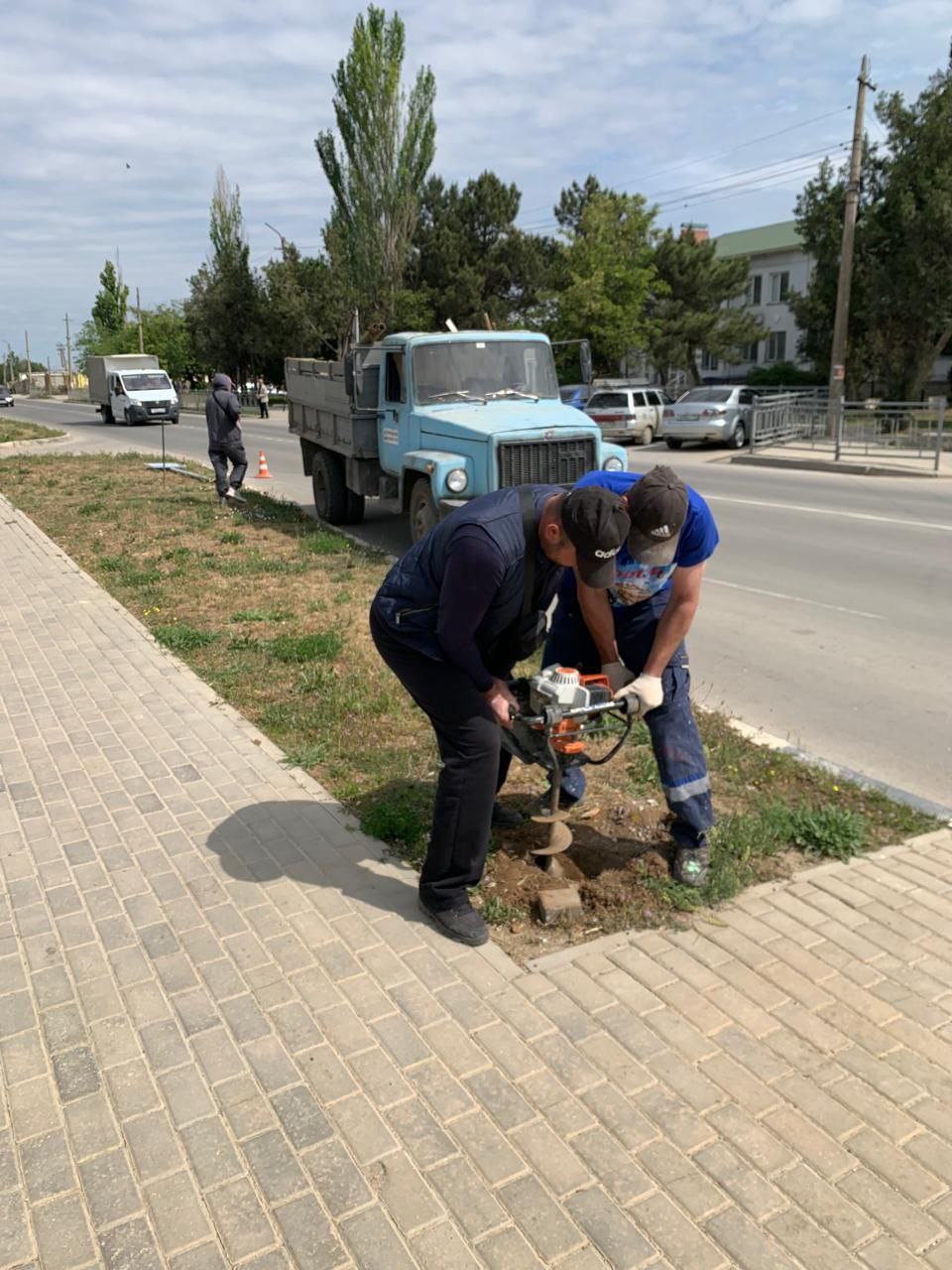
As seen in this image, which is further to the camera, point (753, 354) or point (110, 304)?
point (110, 304)

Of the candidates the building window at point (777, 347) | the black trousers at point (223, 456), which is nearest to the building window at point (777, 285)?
the building window at point (777, 347)

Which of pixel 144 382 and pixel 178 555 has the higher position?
pixel 144 382

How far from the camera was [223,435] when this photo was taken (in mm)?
13578

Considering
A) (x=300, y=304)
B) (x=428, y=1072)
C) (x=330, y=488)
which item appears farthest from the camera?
(x=300, y=304)

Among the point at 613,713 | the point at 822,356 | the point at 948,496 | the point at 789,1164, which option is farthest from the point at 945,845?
the point at 822,356

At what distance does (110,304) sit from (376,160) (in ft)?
170

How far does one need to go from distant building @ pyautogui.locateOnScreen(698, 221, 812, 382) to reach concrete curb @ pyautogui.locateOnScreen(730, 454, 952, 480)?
3154 cm

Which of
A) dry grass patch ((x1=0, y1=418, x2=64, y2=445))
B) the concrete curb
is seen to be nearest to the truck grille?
the concrete curb

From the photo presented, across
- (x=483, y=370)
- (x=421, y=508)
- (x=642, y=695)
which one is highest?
(x=483, y=370)

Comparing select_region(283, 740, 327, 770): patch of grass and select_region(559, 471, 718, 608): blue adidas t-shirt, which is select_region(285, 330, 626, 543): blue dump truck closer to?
select_region(283, 740, 327, 770): patch of grass

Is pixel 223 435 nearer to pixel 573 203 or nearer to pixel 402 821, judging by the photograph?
pixel 402 821

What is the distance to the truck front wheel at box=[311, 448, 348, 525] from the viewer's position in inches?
492

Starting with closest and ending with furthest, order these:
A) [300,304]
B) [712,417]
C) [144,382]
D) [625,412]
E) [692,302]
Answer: [712,417]
[625,412]
[144,382]
[692,302]
[300,304]

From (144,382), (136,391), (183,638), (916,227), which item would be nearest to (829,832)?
(183,638)
